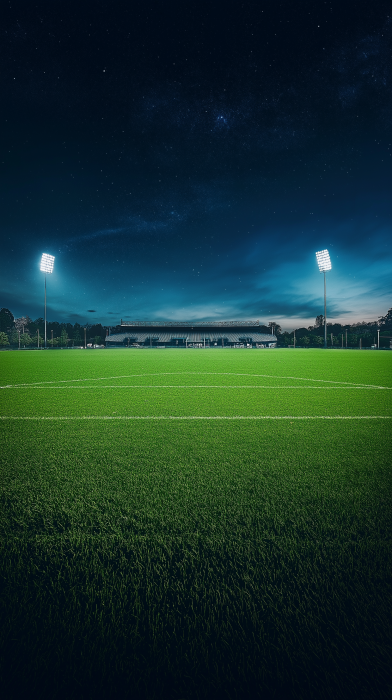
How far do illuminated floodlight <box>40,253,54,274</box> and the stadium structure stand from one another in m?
38.7

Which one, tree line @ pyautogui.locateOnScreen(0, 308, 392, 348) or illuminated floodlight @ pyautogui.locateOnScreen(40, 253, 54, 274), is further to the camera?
tree line @ pyautogui.locateOnScreen(0, 308, 392, 348)

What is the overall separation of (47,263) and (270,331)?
3278 inches

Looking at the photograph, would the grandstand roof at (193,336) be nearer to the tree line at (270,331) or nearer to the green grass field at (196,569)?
the tree line at (270,331)

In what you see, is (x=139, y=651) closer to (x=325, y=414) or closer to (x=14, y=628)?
(x=14, y=628)

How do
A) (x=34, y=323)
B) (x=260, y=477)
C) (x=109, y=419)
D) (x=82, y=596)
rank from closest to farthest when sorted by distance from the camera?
(x=82, y=596), (x=260, y=477), (x=109, y=419), (x=34, y=323)

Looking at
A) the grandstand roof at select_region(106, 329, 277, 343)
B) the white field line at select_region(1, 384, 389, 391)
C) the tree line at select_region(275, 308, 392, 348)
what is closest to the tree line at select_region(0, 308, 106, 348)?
the grandstand roof at select_region(106, 329, 277, 343)

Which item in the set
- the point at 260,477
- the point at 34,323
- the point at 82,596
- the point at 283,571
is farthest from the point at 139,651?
the point at 34,323

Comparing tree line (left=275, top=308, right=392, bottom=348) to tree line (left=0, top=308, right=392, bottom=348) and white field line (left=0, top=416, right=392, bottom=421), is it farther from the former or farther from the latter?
white field line (left=0, top=416, right=392, bottom=421)

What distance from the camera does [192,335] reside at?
275 ft

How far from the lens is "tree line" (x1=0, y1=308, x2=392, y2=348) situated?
78.9 m

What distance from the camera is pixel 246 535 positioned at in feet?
5.03

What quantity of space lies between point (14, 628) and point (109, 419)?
2834 mm

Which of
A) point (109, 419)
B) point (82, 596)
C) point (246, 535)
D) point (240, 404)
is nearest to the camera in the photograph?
point (82, 596)

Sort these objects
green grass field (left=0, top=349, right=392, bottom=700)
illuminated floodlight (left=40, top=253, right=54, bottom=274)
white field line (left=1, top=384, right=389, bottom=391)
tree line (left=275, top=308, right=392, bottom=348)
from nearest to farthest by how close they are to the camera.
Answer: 1. green grass field (left=0, top=349, right=392, bottom=700)
2. white field line (left=1, top=384, right=389, bottom=391)
3. illuminated floodlight (left=40, top=253, right=54, bottom=274)
4. tree line (left=275, top=308, right=392, bottom=348)
